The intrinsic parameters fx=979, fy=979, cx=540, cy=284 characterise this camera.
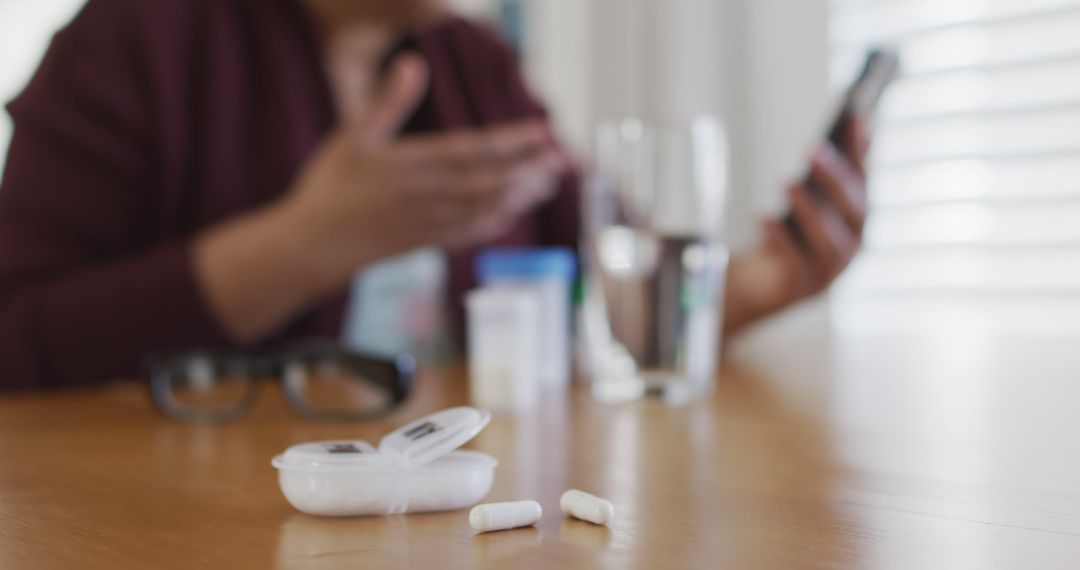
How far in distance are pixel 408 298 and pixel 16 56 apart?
1982 mm

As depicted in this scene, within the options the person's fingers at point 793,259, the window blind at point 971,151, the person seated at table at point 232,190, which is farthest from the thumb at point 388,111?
the window blind at point 971,151

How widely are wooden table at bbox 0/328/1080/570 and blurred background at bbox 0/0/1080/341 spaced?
3.37 ft

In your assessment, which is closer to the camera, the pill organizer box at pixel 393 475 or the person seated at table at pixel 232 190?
the pill organizer box at pixel 393 475

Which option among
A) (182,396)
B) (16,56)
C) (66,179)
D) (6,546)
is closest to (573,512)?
(6,546)

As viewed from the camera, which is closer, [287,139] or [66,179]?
[66,179]

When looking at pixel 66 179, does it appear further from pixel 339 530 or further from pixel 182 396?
pixel 339 530

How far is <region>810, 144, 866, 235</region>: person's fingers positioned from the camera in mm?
845

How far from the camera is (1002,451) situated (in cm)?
47

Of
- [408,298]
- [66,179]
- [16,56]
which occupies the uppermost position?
A: [16,56]

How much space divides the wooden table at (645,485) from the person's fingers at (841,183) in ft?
0.61

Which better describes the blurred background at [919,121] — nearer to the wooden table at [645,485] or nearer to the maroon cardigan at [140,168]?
the maroon cardigan at [140,168]

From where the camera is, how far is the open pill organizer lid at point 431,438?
1.18ft

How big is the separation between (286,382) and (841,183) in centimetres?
50

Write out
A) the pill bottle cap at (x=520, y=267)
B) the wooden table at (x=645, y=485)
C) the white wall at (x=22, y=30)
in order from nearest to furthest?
the wooden table at (x=645, y=485), the pill bottle cap at (x=520, y=267), the white wall at (x=22, y=30)
